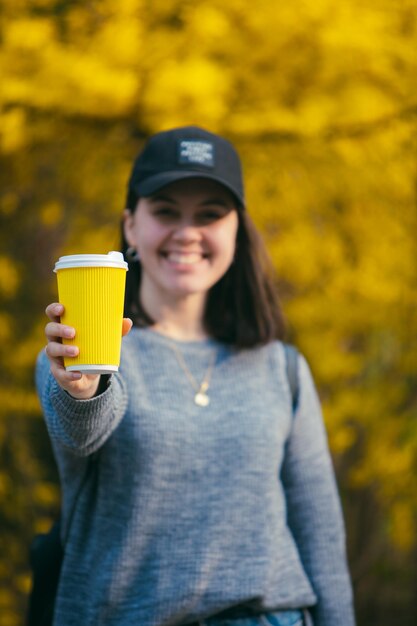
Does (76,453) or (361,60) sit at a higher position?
(361,60)

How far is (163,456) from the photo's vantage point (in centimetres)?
189

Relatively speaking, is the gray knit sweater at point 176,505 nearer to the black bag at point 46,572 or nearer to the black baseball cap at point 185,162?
the black bag at point 46,572

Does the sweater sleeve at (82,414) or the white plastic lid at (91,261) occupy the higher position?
the white plastic lid at (91,261)

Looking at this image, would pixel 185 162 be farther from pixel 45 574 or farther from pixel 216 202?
pixel 45 574

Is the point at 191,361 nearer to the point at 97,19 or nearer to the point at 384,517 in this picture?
the point at 97,19

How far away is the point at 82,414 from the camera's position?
1.62m

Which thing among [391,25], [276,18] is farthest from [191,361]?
[391,25]

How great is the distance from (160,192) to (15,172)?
1.72m

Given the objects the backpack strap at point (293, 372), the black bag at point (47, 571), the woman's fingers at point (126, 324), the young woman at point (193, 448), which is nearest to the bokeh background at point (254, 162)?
the young woman at point (193, 448)

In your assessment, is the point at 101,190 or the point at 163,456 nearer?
the point at 163,456

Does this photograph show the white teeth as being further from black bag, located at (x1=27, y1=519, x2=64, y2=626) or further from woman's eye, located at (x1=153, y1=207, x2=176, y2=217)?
black bag, located at (x1=27, y1=519, x2=64, y2=626)

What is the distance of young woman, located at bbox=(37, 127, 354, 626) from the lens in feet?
6.07

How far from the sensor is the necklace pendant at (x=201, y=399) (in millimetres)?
2018

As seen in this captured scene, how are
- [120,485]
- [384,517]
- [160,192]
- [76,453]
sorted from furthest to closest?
[384,517] < [160,192] < [120,485] < [76,453]
